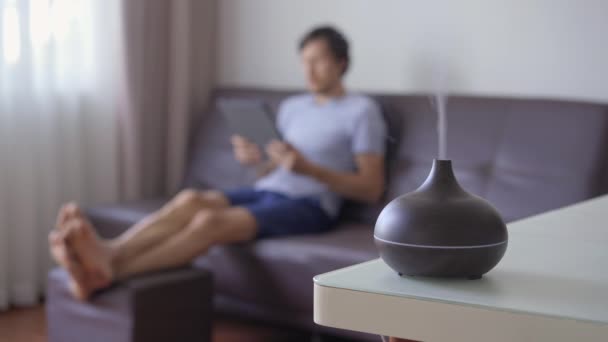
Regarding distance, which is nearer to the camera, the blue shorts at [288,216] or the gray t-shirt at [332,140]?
the blue shorts at [288,216]

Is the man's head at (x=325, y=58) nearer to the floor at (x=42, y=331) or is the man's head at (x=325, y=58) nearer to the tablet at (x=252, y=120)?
the tablet at (x=252, y=120)

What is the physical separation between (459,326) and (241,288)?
2.07m

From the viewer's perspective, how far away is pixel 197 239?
2.67 m

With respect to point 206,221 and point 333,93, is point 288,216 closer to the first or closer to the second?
point 206,221

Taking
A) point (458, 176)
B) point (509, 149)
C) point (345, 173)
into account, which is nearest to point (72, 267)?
point (345, 173)

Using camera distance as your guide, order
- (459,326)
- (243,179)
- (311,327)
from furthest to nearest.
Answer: (243,179)
(311,327)
(459,326)

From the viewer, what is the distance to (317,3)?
3656 mm

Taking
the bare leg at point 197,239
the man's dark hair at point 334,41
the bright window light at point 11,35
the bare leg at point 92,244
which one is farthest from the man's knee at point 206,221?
the bright window light at point 11,35

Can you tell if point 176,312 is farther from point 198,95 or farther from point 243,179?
point 198,95

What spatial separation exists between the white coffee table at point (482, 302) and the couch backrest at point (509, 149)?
5.80 feet

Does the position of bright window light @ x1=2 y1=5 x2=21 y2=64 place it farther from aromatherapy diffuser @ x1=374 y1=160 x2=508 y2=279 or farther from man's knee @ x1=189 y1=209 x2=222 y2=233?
aromatherapy diffuser @ x1=374 y1=160 x2=508 y2=279

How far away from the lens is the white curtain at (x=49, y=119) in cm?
315

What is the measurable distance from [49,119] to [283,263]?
1.19m

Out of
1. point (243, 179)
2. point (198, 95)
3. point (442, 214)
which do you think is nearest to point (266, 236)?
point (243, 179)
